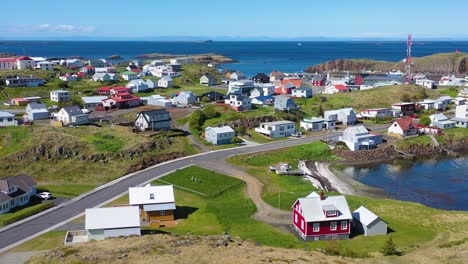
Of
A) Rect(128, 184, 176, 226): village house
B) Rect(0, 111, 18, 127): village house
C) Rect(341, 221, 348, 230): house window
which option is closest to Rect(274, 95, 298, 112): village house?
Rect(0, 111, 18, 127): village house

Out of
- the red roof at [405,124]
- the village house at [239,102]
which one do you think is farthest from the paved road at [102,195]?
the village house at [239,102]

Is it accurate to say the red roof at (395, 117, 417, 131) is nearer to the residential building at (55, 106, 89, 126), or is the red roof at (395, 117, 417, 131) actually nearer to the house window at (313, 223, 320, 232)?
the house window at (313, 223, 320, 232)

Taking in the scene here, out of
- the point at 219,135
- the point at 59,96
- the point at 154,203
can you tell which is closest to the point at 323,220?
the point at 154,203

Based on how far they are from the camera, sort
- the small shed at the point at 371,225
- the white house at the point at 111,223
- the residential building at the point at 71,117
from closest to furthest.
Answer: the white house at the point at 111,223
the small shed at the point at 371,225
the residential building at the point at 71,117

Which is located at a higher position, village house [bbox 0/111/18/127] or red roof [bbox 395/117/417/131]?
village house [bbox 0/111/18/127]

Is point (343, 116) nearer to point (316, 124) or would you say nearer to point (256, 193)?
point (316, 124)

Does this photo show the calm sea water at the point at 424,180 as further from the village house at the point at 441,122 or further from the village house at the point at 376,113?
the village house at the point at 376,113
